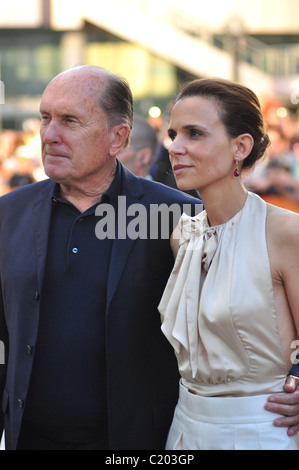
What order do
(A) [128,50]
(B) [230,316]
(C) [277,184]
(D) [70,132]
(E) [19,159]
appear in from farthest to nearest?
(A) [128,50] < (E) [19,159] < (C) [277,184] < (D) [70,132] < (B) [230,316]

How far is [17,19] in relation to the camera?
32188mm

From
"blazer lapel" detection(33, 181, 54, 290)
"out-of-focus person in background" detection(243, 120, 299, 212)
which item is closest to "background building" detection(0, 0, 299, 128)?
"out-of-focus person in background" detection(243, 120, 299, 212)

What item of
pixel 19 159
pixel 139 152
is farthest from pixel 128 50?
pixel 139 152

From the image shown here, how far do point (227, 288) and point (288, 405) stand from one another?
0.47m

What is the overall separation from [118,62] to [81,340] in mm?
28626

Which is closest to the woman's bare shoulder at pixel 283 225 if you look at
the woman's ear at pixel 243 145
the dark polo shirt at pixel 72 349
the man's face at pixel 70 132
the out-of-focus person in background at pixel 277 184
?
the woman's ear at pixel 243 145

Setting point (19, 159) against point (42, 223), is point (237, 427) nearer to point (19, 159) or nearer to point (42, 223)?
point (42, 223)

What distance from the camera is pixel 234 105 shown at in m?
2.83

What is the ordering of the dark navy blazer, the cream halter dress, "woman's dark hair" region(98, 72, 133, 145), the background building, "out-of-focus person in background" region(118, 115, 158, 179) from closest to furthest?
the cream halter dress < the dark navy blazer < "woman's dark hair" region(98, 72, 133, 145) < "out-of-focus person in background" region(118, 115, 158, 179) < the background building

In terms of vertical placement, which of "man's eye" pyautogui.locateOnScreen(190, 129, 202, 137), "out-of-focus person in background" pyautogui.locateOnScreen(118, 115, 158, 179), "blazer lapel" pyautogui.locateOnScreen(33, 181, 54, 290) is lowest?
"out-of-focus person in background" pyautogui.locateOnScreen(118, 115, 158, 179)

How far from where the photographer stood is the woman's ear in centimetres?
284

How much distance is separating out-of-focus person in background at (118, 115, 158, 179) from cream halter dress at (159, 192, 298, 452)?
8.43 ft

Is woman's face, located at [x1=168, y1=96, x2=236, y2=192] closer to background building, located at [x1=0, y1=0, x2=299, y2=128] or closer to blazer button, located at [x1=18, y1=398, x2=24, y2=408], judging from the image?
blazer button, located at [x1=18, y1=398, x2=24, y2=408]
